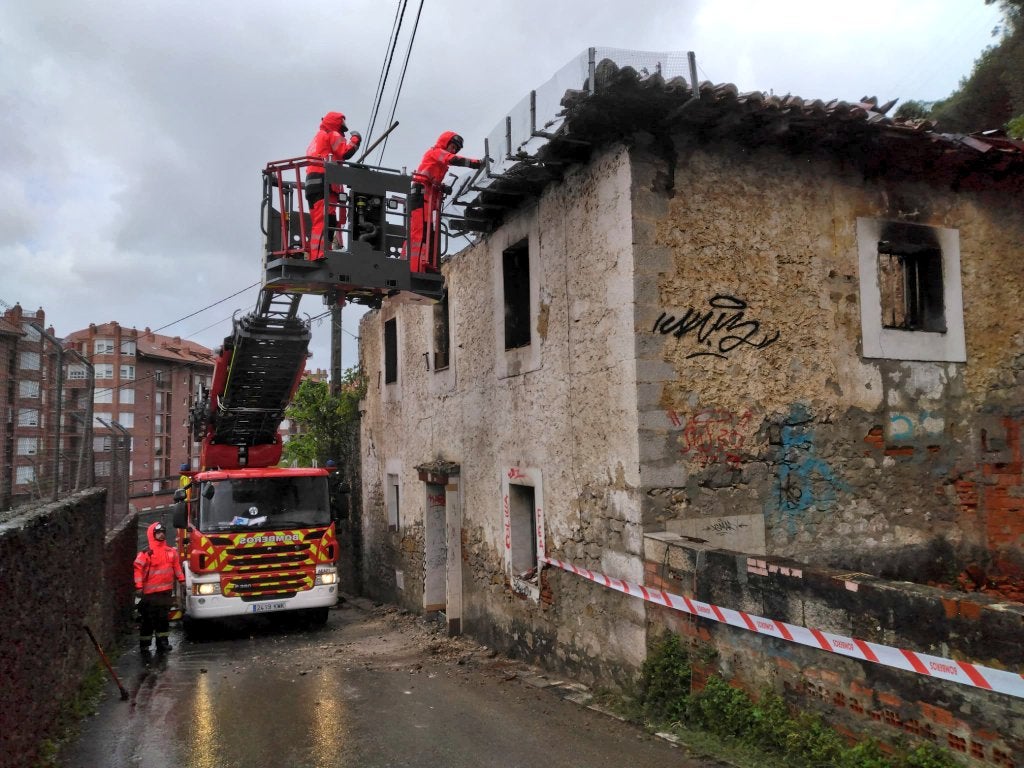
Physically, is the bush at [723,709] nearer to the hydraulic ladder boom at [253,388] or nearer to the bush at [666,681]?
the bush at [666,681]

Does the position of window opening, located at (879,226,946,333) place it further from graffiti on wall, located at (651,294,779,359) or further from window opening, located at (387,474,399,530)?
window opening, located at (387,474,399,530)

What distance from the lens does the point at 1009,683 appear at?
3.63 m

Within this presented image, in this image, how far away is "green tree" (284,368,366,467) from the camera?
1585cm

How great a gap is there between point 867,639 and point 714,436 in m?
2.56

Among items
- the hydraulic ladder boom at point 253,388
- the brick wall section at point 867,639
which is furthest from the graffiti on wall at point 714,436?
the hydraulic ladder boom at point 253,388

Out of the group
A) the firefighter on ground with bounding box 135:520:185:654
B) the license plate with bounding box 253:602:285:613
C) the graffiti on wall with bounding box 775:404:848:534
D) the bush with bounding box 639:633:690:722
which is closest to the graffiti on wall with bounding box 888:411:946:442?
the graffiti on wall with bounding box 775:404:848:534

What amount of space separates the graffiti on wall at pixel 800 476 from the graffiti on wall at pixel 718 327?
0.81m

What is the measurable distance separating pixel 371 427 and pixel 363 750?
941cm

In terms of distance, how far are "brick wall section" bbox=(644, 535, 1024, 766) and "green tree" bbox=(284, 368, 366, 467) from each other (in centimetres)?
1107

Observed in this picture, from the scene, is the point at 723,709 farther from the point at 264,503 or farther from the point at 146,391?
the point at 146,391

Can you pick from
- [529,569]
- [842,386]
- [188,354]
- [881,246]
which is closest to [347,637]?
[529,569]

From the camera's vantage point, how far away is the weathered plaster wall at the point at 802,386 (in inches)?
261

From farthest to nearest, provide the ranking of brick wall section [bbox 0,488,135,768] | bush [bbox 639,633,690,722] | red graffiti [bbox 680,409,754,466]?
1. red graffiti [bbox 680,409,754,466]
2. bush [bbox 639,633,690,722]
3. brick wall section [bbox 0,488,135,768]

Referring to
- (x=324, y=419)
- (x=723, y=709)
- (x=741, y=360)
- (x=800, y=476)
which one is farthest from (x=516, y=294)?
(x=324, y=419)
